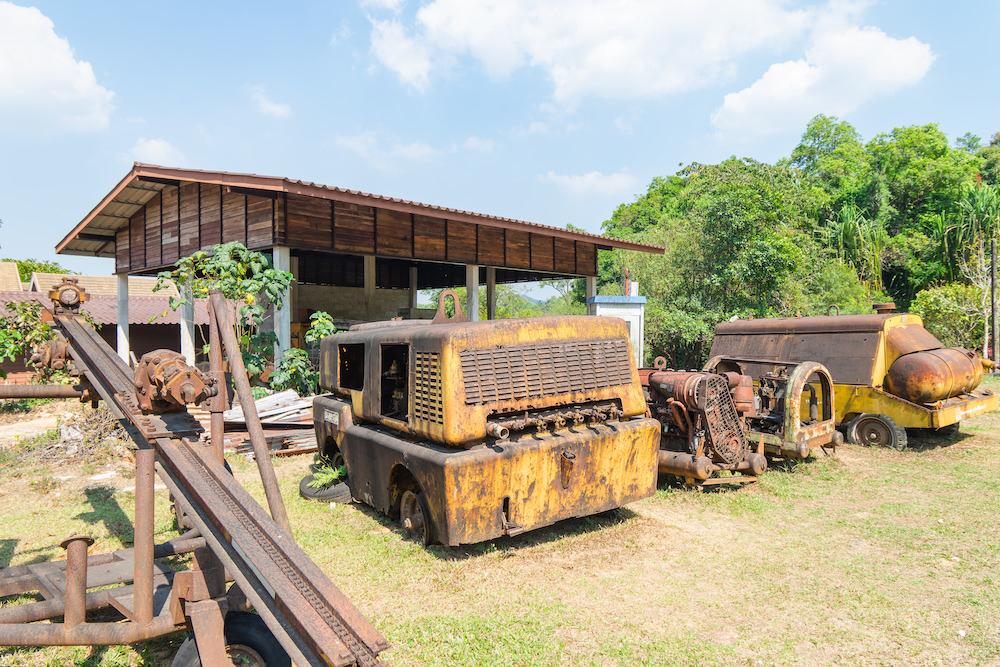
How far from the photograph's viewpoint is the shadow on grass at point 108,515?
569cm

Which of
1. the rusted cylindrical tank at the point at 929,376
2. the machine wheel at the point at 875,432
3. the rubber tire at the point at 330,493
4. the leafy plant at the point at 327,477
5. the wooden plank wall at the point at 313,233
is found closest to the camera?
the rubber tire at the point at 330,493

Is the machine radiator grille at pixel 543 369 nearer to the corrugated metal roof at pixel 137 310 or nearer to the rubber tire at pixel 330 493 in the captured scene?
the rubber tire at pixel 330 493

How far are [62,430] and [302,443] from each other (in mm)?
3751

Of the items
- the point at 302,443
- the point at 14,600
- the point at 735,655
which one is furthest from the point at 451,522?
the point at 302,443

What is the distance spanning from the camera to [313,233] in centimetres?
1178

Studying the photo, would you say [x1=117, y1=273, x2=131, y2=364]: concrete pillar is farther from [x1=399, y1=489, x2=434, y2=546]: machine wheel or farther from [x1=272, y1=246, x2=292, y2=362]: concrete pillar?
[x1=399, y1=489, x2=434, y2=546]: machine wheel

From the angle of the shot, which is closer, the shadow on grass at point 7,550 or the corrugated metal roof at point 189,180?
the shadow on grass at point 7,550

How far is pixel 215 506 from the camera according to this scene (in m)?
2.22

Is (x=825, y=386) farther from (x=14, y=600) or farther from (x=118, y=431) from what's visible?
(x=118, y=431)

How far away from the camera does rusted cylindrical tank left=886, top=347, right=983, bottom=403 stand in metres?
8.40

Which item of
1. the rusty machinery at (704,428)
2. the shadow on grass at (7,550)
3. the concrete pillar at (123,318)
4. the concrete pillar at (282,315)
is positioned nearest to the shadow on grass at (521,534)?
the rusty machinery at (704,428)

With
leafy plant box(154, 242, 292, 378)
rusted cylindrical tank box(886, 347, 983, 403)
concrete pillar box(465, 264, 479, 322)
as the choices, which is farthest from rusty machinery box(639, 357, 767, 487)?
concrete pillar box(465, 264, 479, 322)

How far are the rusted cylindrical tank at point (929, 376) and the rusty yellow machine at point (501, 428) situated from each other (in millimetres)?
5222

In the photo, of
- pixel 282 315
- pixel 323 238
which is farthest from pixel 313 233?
pixel 282 315
